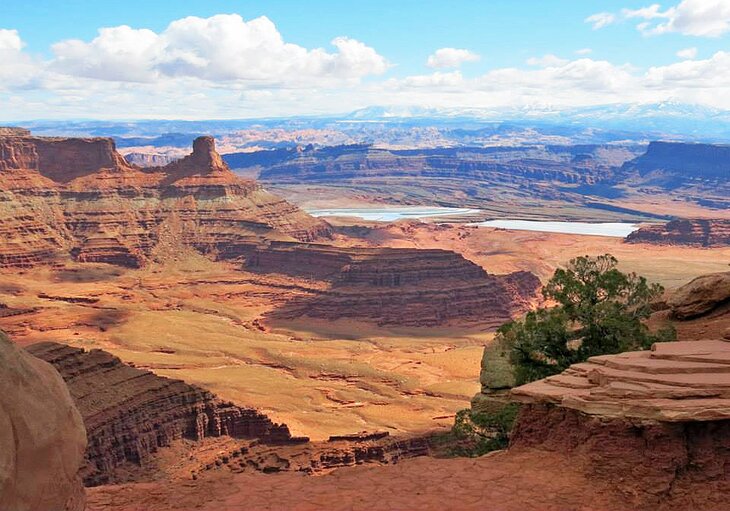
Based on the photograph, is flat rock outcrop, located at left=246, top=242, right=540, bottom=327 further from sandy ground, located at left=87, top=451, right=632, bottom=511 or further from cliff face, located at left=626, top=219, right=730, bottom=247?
sandy ground, located at left=87, top=451, right=632, bottom=511

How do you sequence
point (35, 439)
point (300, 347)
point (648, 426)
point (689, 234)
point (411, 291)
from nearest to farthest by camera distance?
point (35, 439) < point (648, 426) < point (300, 347) < point (411, 291) < point (689, 234)

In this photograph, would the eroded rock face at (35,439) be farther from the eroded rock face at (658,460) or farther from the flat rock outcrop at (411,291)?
the flat rock outcrop at (411,291)

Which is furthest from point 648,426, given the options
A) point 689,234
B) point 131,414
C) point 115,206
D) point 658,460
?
point 689,234

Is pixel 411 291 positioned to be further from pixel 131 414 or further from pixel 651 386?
pixel 651 386

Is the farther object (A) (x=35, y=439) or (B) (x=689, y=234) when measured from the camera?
(B) (x=689, y=234)

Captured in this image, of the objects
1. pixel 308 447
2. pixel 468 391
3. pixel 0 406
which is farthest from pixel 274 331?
pixel 0 406

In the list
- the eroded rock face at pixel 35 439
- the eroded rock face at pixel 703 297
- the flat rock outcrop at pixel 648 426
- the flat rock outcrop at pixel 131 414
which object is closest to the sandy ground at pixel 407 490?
the flat rock outcrop at pixel 648 426

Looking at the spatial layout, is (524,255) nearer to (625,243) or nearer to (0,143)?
(625,243)
